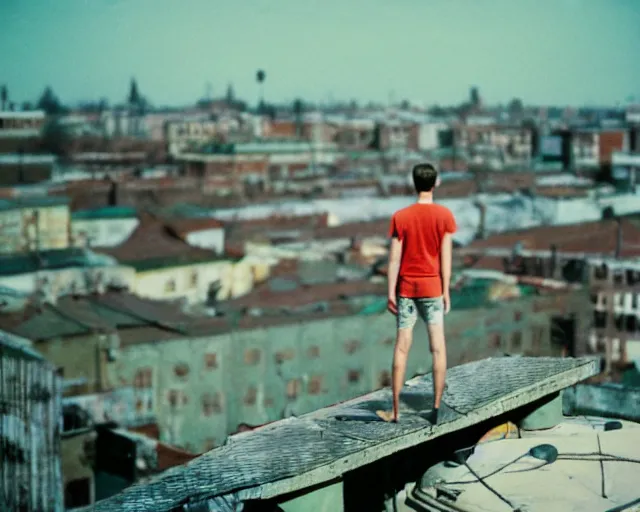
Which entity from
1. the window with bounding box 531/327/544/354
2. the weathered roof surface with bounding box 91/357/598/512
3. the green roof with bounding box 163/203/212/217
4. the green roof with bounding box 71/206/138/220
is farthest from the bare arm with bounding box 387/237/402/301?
the green roof with bounding box 163/203/212/217

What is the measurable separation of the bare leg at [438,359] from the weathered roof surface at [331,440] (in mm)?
24

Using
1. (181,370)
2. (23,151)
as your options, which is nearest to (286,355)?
(181,370)

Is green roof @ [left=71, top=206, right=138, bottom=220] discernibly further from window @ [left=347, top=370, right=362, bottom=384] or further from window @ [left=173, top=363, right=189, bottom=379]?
window @ [left=347, top=370, right=362, bottom=384]

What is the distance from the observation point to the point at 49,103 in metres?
19.0

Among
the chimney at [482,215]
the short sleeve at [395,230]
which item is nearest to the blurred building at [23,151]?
the chimney at [482,215]

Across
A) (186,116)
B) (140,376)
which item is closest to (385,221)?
(140,376)

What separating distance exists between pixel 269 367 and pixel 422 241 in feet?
23.4

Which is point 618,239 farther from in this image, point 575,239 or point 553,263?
point 553,263

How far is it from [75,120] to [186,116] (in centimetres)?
354

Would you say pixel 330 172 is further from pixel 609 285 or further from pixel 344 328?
pixel 344 328

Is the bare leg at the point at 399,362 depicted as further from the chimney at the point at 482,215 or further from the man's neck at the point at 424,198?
the chimney at the point at 482,215

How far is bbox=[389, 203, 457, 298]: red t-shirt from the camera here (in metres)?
1.32

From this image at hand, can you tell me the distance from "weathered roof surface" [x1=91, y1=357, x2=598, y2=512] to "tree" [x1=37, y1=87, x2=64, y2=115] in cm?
1695

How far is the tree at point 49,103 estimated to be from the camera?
711 inches
